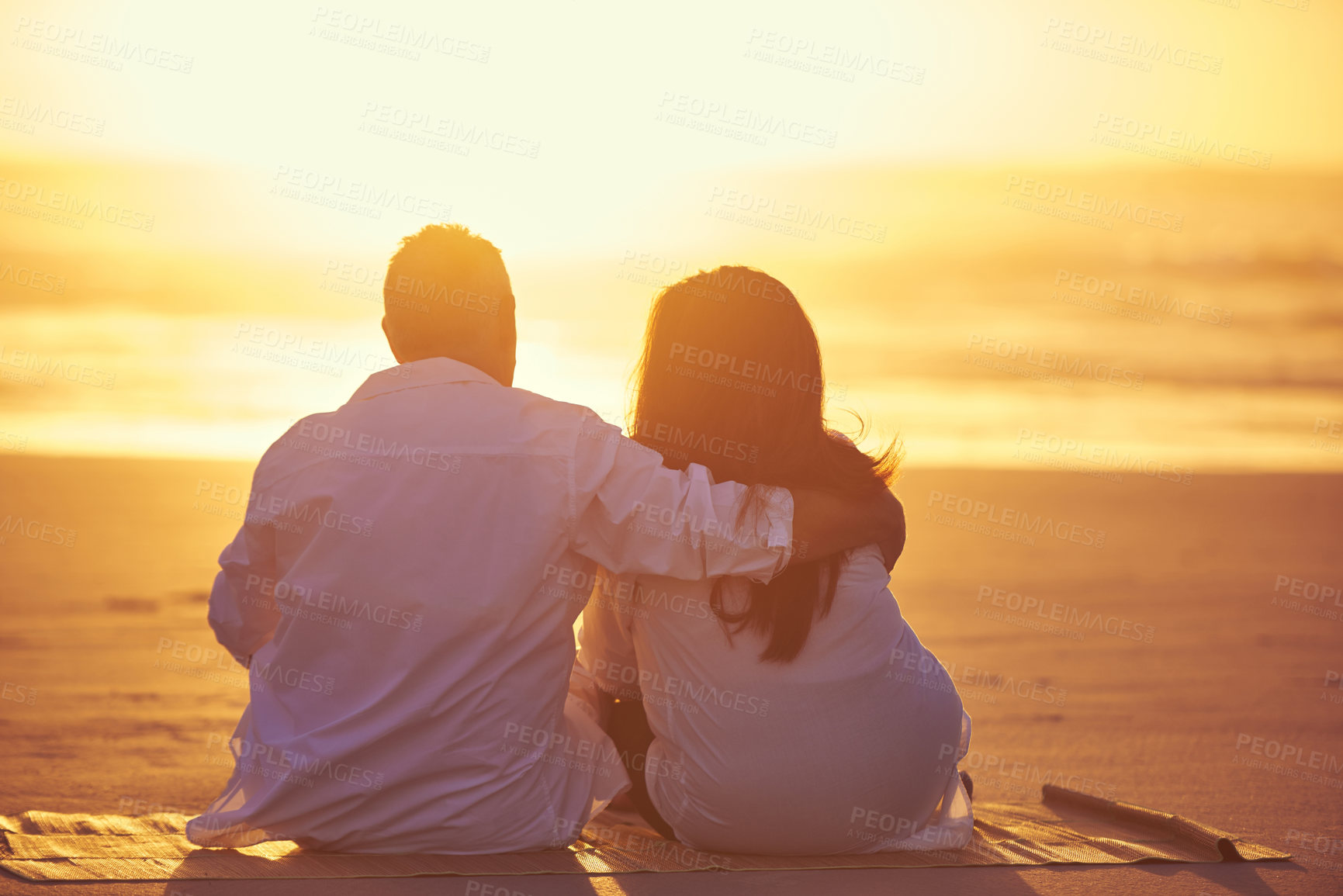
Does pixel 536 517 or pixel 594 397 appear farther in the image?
pixel 594 397

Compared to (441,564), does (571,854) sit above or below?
below

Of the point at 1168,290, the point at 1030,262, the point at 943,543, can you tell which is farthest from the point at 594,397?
the point at 1030,262

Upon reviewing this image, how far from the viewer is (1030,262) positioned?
111 feet

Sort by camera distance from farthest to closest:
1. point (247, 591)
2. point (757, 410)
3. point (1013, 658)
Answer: point (1013, 658) < point (247, 591) < point (757, 410)

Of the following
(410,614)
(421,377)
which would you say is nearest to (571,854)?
(410,614)

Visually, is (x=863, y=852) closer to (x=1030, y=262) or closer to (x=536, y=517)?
(x=536, y=517)

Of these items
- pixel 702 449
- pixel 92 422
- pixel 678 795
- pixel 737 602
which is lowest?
pixel 92 422

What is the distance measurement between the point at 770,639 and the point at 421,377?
1.14 m

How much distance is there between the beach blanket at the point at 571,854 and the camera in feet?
10.5

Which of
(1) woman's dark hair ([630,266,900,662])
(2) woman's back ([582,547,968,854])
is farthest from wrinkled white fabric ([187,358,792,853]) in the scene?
(2) woman's back ([582,547,968,854])

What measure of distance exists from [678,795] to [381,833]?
2.61 feet

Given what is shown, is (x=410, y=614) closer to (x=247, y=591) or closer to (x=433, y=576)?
(x=433, y=576)

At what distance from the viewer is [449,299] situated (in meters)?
3.36

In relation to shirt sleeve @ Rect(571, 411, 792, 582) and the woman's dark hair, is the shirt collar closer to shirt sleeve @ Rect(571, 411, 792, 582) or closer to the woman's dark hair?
shirt sleeve @ Rect(571, 411, 792, 582)
